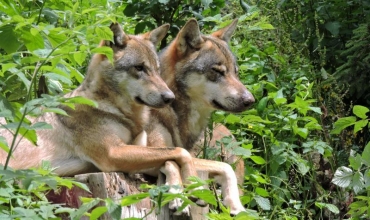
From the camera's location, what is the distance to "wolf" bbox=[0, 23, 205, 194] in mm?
5535

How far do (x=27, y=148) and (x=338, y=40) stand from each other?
Result: 4.91 meters

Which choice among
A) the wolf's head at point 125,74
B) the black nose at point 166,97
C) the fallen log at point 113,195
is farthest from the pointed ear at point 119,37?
the fallen log at point 113,195

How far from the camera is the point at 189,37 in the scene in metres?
6.49

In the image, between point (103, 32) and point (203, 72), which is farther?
point (203, 72)

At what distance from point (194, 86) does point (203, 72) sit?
149mm

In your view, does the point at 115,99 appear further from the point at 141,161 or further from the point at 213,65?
the point at 213,65

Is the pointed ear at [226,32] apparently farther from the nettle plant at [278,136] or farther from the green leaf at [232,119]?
the green leaf at [232,119]

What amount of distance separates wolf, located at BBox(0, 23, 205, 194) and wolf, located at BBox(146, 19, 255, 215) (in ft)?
1.26

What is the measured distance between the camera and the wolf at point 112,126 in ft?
18.2

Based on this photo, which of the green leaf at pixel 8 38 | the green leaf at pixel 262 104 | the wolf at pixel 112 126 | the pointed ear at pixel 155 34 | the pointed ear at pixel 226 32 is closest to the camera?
the green leaf at pixel 8 38

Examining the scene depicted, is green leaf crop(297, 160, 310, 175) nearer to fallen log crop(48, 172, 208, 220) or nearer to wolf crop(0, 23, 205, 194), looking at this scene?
wolf crop(0, 23, 205, 194)

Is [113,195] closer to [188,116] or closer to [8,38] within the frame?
[8,38]

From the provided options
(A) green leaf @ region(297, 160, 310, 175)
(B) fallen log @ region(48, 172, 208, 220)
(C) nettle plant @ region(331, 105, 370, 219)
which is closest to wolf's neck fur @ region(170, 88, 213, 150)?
(A) green leaf @ region(297, 160, 310, 175)

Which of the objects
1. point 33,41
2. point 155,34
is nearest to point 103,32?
point 33,41
